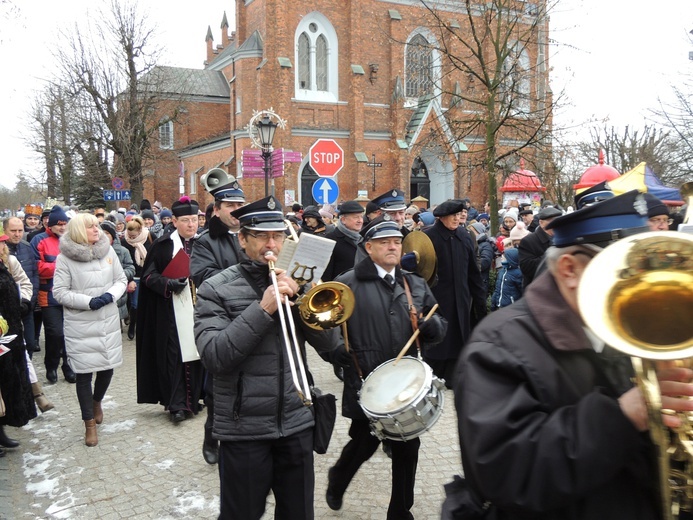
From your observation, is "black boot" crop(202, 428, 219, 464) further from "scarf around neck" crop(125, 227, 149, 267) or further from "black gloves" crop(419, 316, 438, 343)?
"scarf around neck" crop(125, 227, 149, 267)

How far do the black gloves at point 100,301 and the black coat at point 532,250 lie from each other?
16.1 feet

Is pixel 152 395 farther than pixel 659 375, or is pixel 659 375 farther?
pixel 152 395

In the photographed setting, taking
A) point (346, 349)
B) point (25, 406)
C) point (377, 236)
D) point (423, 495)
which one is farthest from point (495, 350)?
point (25, 406)

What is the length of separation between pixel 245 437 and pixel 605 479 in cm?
207

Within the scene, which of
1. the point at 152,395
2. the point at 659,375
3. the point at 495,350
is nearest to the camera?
the point at 659,375

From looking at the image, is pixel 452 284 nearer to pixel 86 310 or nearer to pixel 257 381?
pixel 86 310

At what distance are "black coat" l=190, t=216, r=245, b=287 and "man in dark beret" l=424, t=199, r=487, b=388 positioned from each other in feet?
9.84

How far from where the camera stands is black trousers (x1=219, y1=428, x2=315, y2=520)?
3.27 m

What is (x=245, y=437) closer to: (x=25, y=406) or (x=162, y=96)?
(x=25, y=406)

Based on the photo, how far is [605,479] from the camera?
160 centimetres

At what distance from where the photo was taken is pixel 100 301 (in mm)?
6336

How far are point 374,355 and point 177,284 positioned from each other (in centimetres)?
278

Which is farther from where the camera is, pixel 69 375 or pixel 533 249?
pixel 69 375

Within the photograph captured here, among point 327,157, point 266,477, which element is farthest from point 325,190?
point 266,477
